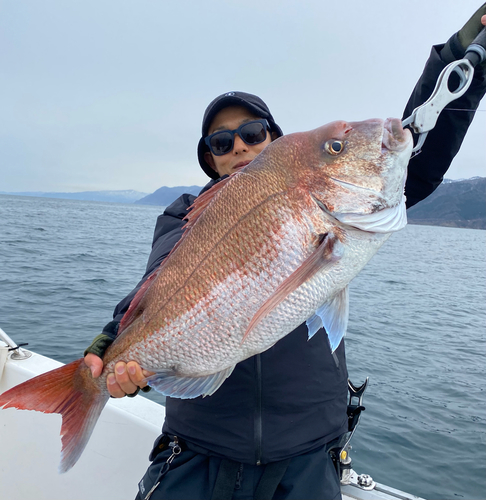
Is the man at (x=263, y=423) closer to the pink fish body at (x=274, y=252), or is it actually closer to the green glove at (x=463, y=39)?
the green glove at (x=463, y=39)

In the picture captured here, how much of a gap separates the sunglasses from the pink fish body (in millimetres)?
1039

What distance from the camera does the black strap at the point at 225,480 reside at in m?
1.87

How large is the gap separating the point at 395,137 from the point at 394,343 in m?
8.81

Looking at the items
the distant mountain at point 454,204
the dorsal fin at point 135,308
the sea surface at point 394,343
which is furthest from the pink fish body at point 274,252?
the distant mountain at point 454,204

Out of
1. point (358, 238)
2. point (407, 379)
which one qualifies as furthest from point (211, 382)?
point (407, 379)

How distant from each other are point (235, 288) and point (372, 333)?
363 inches

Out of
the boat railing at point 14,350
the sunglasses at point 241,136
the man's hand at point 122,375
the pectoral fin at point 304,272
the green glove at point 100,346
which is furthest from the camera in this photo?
the boat railing at point 14,350

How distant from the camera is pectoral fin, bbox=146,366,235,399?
177 cm

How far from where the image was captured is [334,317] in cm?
174

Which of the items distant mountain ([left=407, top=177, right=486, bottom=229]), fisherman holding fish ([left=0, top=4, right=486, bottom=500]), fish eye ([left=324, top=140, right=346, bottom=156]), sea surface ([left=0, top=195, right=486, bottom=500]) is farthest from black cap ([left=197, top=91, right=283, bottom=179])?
distant mountain ([left=407, top=177, right=486, bottom=229])

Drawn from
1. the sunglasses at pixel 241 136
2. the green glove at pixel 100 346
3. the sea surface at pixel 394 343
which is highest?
the sunglasses at pixel 241 136

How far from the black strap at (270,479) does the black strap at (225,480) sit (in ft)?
0.42

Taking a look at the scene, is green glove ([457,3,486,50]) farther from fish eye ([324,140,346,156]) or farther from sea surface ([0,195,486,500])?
sea surface ([0,195,486,500])

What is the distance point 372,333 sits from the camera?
10.0 m
